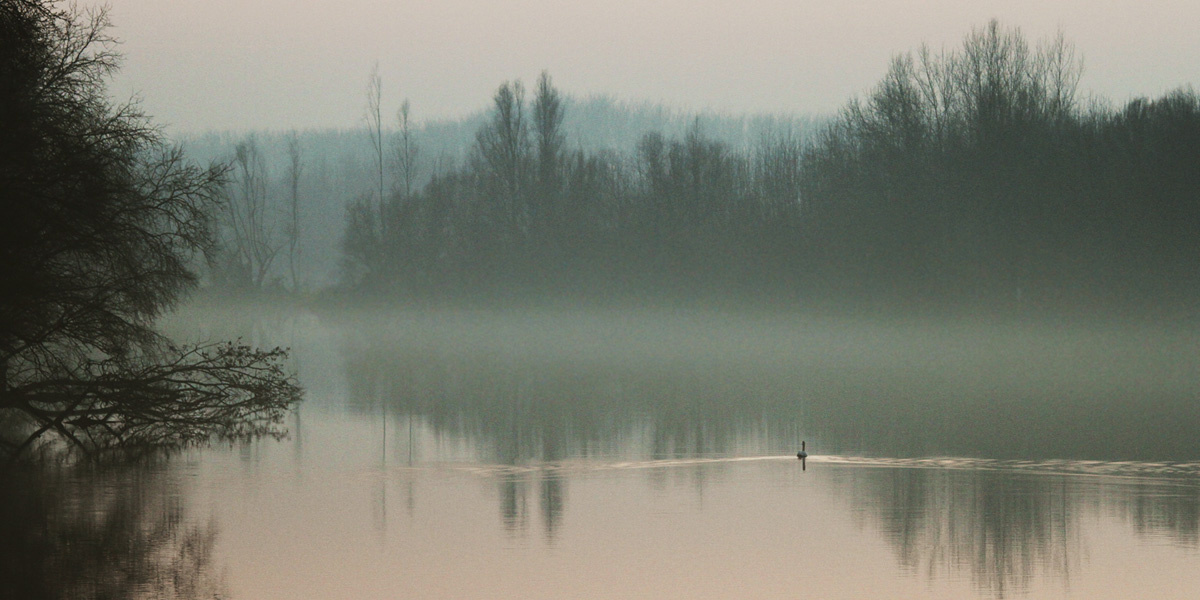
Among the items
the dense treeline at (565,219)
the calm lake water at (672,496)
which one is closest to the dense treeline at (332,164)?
the dense treeline at (565,219)

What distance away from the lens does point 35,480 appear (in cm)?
1684

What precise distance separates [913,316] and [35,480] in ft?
122

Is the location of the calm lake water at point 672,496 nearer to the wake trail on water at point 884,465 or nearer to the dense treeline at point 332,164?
the wake trail on water at point 884,465

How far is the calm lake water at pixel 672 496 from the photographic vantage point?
13.0 metres

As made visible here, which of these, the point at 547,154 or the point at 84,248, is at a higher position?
the point at 547,154

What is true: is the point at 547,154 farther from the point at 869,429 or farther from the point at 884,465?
the point at 884,465

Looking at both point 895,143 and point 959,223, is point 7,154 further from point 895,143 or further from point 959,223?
point 895,143

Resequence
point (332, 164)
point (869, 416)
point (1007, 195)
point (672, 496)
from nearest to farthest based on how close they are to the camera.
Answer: point (672, 496), point (869, 416), point (1007, 195), point (332, 164)

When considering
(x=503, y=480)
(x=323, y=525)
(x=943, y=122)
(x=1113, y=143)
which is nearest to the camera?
(x=323, y=525)

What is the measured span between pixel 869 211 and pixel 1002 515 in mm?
38851

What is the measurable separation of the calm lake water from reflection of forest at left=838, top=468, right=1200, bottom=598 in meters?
0.05

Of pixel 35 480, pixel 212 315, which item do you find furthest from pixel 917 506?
pixel 212 315

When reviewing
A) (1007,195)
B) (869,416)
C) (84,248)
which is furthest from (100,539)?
(1007,195)

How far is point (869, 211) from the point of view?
176ft
